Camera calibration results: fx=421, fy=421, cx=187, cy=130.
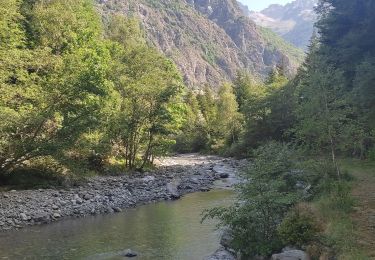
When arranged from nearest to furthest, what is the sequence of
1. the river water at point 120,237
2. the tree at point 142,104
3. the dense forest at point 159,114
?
the dense forest at point 159,114
the river water at point 120,237
the tree at point 142,104

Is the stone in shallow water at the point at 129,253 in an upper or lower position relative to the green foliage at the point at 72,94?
lower

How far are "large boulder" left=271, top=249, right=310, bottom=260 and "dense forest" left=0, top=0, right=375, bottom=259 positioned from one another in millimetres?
379

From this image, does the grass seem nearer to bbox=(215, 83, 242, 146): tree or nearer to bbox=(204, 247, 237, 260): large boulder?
bbox=(204, 247, 237, 260): large boulder

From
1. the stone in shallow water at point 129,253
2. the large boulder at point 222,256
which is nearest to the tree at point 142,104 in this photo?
the stone in shallow water at point 129,253

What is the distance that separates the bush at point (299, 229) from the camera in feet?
43.9

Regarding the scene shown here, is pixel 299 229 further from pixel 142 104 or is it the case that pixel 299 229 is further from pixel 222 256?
pixel 142 104

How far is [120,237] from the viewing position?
1966 cm

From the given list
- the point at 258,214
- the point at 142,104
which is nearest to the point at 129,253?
the point at 258,214

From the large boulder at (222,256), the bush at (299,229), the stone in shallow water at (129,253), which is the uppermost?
the bush at (299,229)

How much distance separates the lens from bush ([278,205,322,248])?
43.9 ft

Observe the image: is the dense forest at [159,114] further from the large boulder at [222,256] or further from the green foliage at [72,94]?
the large boulder at [222,256]

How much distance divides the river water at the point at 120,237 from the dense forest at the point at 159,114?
2.93 meters

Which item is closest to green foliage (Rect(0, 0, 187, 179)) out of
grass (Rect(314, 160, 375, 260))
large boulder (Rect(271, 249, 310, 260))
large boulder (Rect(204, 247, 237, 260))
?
large boulder (Rect(204, 247, 237, 260))

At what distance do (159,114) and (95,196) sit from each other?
49.2ft
